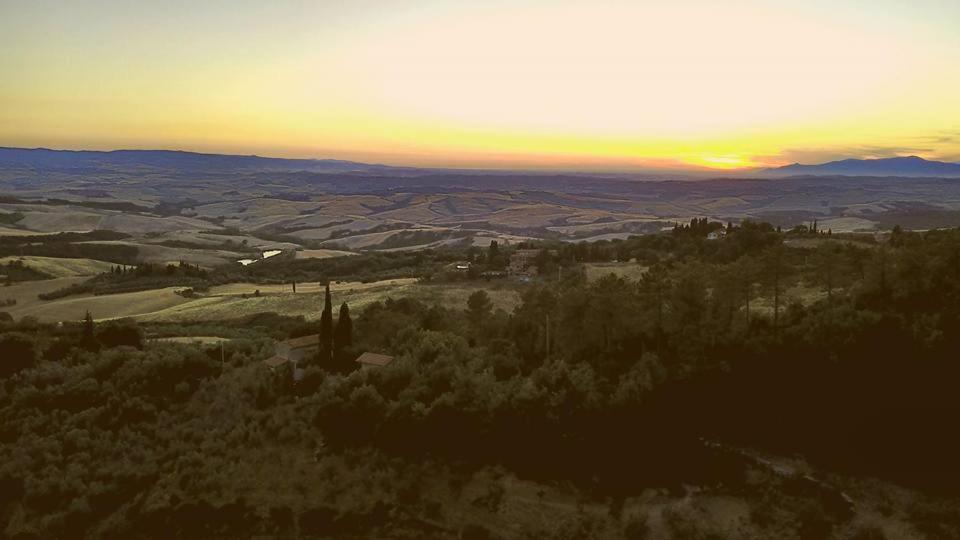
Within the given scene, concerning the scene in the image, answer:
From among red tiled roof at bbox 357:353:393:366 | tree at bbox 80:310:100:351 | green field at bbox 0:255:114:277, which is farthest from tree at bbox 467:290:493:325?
green field at bbox 0:255:114:277

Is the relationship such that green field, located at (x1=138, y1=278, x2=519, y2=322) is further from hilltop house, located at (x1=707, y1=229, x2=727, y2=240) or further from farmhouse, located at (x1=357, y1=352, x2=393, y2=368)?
hilltop house, located at (x1=707, y1=229, x2=727, y2=240)

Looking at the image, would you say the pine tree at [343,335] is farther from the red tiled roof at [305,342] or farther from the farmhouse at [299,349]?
the red tiled roof at [305,342]

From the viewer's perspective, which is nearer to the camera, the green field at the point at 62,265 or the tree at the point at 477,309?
the tree at the point at 477,309

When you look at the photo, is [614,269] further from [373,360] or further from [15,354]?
[15,354]

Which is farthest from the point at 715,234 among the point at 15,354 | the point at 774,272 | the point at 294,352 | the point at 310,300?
the point at 15,354

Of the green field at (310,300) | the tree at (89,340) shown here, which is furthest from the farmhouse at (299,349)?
the green field at (310,300)
